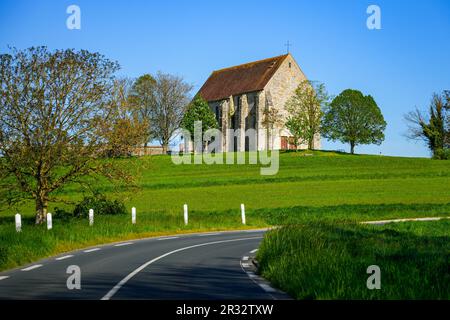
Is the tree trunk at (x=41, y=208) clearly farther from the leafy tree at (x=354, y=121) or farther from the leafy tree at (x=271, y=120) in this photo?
the leafy tree at (x=354, y=121)

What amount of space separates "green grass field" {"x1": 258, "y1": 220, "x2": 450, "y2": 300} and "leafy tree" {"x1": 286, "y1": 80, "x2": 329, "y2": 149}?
73783 millimetres

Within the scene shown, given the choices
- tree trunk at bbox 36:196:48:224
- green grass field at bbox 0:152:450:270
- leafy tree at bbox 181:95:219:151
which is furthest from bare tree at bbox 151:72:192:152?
tree trunk at bbox 36:196:48:224

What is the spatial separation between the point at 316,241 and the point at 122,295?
4.93 m

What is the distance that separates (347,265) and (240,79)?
9226 cm

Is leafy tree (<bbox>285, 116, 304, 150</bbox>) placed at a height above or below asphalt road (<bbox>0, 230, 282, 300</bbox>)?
above

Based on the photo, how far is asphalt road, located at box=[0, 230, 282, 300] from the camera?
10.2m

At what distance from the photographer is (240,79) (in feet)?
335

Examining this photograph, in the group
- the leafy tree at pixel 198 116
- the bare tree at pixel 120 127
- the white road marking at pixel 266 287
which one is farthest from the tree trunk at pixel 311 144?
the white road marking at pixel 266 287

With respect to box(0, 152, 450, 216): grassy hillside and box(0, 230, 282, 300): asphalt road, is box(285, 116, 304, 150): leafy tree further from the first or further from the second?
box(0, 230, 282, 300): asphalt road

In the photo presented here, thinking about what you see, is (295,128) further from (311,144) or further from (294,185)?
(294,185)

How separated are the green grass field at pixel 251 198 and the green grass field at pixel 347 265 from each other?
243 inches

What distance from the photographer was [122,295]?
10.0m

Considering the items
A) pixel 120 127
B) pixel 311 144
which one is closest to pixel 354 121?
→ pixel 311 144
